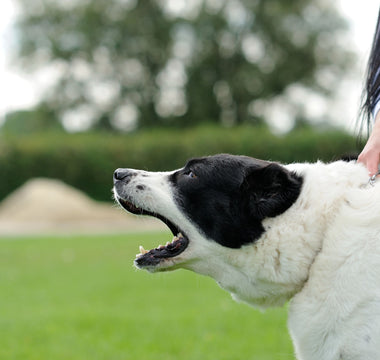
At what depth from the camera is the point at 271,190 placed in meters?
3.12

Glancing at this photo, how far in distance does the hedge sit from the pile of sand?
6.76ft

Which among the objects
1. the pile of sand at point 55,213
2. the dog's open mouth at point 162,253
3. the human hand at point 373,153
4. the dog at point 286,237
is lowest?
the pile of sand at point 55,213

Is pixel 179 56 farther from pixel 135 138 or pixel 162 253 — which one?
pixel 162 253

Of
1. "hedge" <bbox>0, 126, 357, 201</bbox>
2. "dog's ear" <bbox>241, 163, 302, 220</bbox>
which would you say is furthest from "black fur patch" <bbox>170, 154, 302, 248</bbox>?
"hedge" <bbox>0, 126, 357, 201</bbox>

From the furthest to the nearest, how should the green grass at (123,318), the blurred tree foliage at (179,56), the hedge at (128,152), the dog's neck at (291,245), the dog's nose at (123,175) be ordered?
the blurred tree foliage at (179,56) → the hedge at (128,152) → the green grass at (123,318) → the dog's nose at (123,175) → the dog's neck at (291,245)

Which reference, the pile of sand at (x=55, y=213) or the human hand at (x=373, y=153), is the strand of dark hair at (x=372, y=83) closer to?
the human hand at (x=373, y=153)

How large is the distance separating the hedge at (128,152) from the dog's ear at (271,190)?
23015 millimetres

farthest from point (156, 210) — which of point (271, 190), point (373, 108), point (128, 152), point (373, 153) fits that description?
point (128, 152)

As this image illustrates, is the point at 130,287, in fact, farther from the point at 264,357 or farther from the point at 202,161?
the point at 202,161

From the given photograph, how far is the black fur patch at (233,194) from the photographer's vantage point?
3.08m

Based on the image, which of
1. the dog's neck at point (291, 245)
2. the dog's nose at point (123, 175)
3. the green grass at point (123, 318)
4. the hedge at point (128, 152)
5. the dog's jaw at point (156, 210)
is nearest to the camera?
the dog's neck at point (291, 245)

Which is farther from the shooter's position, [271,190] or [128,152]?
[128,152]

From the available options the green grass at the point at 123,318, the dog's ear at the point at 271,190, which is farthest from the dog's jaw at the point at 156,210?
the green grass at the point at 123,318

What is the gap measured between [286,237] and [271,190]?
28cm
